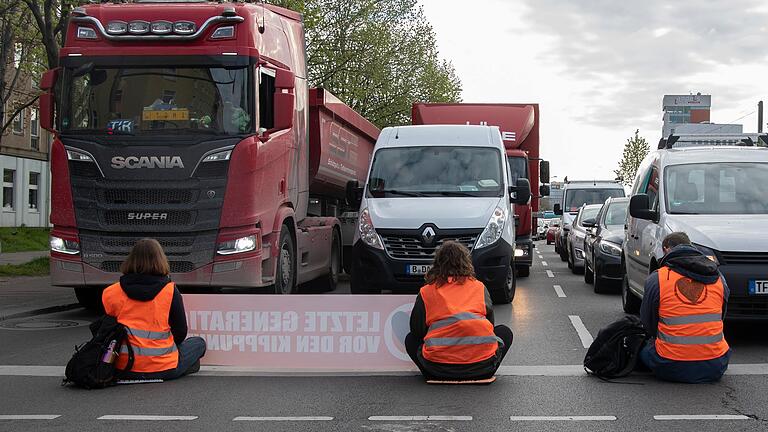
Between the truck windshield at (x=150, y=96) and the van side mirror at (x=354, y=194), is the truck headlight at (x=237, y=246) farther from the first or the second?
the van side mirror at (x=354, y=194)

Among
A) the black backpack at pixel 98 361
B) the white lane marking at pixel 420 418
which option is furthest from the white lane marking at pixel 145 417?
the white lane marking at pixel 420 418

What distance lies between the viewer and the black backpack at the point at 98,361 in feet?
26.7

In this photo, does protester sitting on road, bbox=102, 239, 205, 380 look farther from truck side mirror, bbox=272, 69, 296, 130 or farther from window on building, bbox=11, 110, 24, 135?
window on building, bbox=11, 110, 24, 135

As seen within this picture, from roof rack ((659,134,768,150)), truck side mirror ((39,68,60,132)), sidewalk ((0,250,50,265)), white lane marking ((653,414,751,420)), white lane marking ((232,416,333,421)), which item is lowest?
white lane marking ((232,416,333,421))

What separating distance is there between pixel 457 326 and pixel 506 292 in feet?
22.2

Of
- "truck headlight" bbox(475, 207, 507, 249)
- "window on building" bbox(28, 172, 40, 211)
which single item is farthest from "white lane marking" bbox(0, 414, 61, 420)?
"window on building" bbox(28, 172, 40, 211)

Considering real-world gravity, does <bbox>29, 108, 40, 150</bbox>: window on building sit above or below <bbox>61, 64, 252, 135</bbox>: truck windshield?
above

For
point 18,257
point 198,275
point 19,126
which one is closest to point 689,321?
point 198,275

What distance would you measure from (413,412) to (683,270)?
2.90m

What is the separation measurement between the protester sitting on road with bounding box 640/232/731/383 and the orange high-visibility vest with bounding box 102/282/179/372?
3967 millimetres

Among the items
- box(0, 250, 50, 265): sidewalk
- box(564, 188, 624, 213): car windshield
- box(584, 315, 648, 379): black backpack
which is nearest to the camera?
box(584, 315, 648, 379): black backpack

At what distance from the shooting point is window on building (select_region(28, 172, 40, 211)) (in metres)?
50.2

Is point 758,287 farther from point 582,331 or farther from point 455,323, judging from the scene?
point 455,323

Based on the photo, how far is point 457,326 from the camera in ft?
26.7
